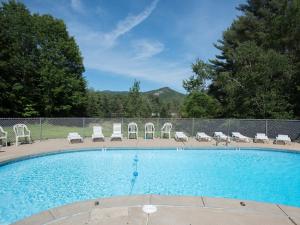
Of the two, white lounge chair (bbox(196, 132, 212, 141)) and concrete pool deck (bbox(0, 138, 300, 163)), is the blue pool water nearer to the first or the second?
concrete pool deck (bbox(0, 138, 300, 163))

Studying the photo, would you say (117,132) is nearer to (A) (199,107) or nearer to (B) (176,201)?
(A) (199,107)

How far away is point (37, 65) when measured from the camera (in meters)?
28.9

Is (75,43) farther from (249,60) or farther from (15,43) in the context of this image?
(249,60)

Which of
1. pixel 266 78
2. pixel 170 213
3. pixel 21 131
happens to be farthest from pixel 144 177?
pixel 266 78

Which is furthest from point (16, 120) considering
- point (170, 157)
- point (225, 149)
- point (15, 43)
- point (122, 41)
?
point (15, 43)

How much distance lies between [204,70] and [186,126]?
35.4 ft

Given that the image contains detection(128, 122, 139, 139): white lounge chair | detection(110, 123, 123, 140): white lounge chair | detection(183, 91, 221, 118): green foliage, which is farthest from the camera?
detection(183, 91, 221, 118): green foliage

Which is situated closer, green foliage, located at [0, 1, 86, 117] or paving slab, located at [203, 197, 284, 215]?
paving slab, located at [203, 197, 284, 215]

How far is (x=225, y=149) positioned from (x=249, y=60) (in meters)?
7.98

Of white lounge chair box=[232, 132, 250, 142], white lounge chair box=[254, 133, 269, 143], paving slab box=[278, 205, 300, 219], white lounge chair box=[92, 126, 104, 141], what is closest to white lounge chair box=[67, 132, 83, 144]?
white lounge chair box=[92, 126, 104, 141]

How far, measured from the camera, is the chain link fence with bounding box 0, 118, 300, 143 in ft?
48.3

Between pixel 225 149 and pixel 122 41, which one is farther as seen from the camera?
pixel 122 41

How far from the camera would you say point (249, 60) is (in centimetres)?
1783

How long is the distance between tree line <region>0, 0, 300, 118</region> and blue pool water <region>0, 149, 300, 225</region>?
21.1 ft
